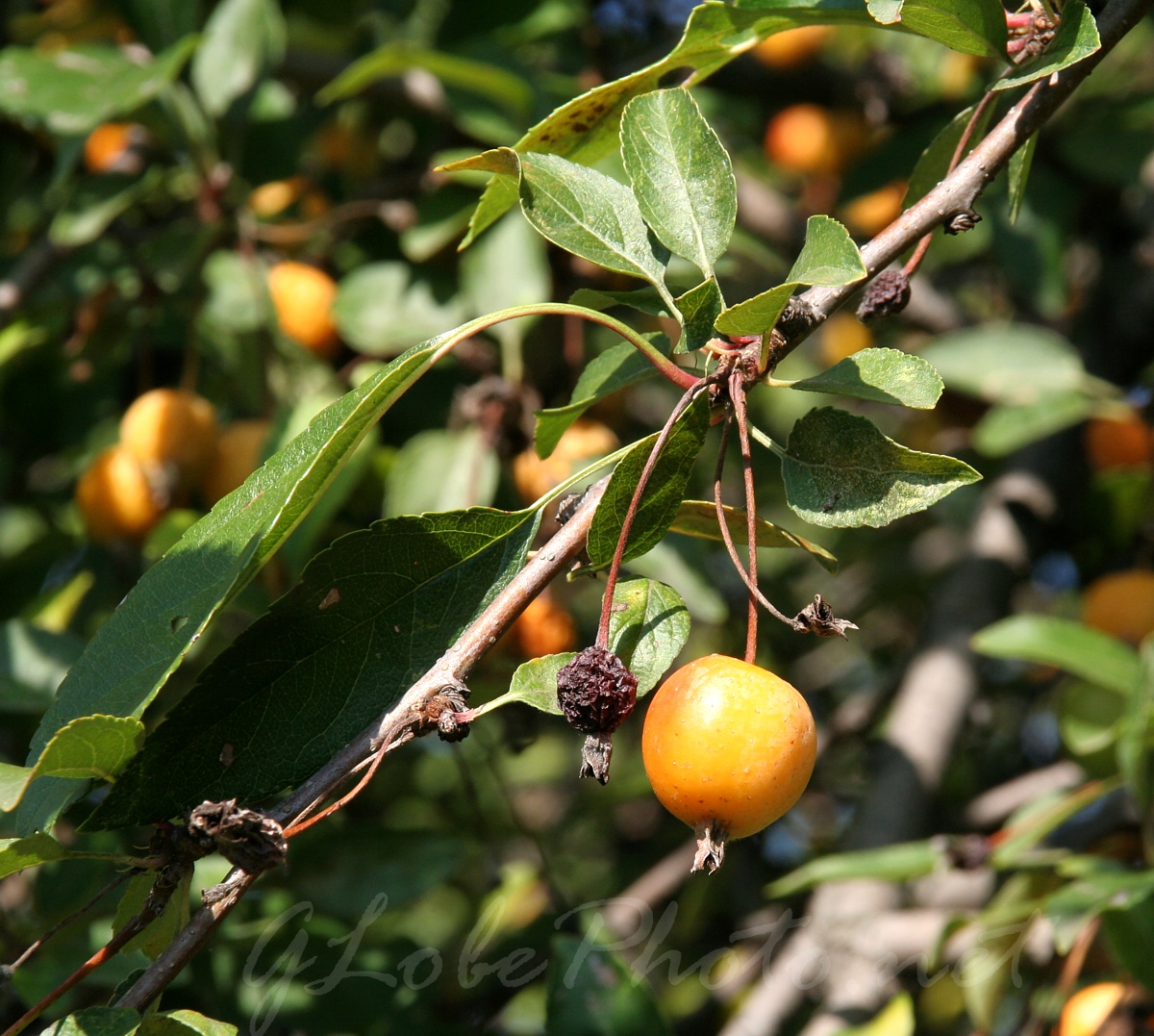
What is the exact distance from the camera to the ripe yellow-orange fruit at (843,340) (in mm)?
2660

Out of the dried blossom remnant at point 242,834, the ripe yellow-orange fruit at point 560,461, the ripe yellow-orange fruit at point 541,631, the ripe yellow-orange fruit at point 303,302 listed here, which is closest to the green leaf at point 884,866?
the ripe yellow-orange fruit at point 541,631

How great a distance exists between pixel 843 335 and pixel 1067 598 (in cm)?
80

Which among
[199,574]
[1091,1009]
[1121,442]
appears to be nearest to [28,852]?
[199,574]

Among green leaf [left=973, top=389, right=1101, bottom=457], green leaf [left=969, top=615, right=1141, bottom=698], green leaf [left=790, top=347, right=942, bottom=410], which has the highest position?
green leaf [left=790, top=347, right=942, bottom=410]

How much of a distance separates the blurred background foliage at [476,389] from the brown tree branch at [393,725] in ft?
1.67

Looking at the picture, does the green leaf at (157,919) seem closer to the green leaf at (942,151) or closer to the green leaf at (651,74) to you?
the green leaf at (651,74)

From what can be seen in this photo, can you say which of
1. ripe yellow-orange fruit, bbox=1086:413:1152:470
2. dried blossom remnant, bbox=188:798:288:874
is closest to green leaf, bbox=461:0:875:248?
dried blossom remnant, bbox=188:798:288:874

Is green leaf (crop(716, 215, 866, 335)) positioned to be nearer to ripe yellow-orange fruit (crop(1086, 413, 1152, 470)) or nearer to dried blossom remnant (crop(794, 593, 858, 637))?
dried blossom remnant (crop(794, 593, 858, 637))

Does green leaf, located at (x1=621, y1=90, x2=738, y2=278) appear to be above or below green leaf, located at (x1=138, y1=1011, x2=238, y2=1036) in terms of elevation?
above

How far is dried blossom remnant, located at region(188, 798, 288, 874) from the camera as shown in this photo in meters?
0.70

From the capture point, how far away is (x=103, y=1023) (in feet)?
2.35

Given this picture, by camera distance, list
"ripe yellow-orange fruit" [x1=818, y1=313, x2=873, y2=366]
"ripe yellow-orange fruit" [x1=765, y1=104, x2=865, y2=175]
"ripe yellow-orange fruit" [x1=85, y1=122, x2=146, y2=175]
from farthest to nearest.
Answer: "ripe yellow-orange fruit" [x1=818, y1=313, x2=873, y2=366] → "ripe yellow-orange fruit" [x1=765, y1=104, x2=865, y2=175] → "ripe yellow-orange fruit" [x1=85, y1=122, x2=146, y2=175]

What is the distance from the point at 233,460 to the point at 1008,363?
1310 mm

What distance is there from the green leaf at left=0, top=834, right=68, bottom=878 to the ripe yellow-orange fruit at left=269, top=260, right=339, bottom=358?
116 centimetres
